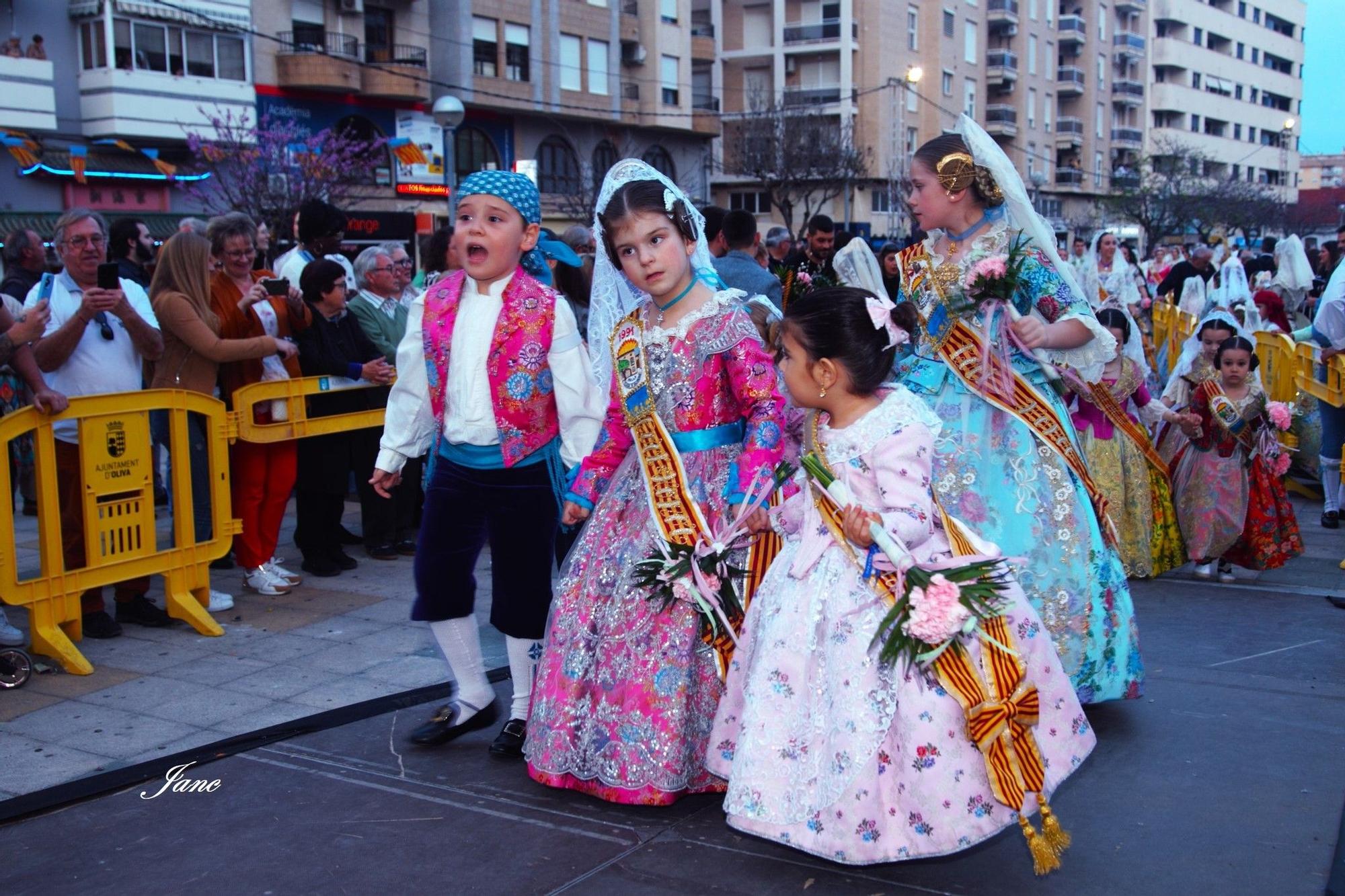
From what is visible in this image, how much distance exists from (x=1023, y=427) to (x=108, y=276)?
401cm

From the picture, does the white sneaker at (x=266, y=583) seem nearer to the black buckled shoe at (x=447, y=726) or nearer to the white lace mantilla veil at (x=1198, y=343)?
the black buckled shoe at (x=447, y=726)

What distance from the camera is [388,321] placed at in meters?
8.02

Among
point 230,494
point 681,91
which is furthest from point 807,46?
point 230,494

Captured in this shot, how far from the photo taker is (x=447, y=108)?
16984 millimetres

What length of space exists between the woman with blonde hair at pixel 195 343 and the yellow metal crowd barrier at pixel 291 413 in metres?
0.19

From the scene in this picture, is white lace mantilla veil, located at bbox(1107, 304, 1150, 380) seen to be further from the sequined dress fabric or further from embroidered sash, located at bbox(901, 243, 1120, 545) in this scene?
the sequined dress fabric

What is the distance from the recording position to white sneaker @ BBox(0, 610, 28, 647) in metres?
5.69

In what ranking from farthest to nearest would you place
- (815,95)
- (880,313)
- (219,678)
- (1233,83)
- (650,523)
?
(1233,83) < (815,95) < (219,678) < (650,523) < (880,313)

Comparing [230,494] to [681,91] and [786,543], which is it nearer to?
[786,543]

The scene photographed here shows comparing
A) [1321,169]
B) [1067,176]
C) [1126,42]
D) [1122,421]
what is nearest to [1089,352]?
[1122,421]

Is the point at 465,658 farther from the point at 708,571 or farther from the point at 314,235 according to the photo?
the point at 314,235

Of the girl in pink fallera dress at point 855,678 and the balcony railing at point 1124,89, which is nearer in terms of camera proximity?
the girl in pink fallera dress at point 855,678

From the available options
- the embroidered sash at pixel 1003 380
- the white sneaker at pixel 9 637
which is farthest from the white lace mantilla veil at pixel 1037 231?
the white sneaker at pixel 9 637

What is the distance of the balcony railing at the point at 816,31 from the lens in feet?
169
